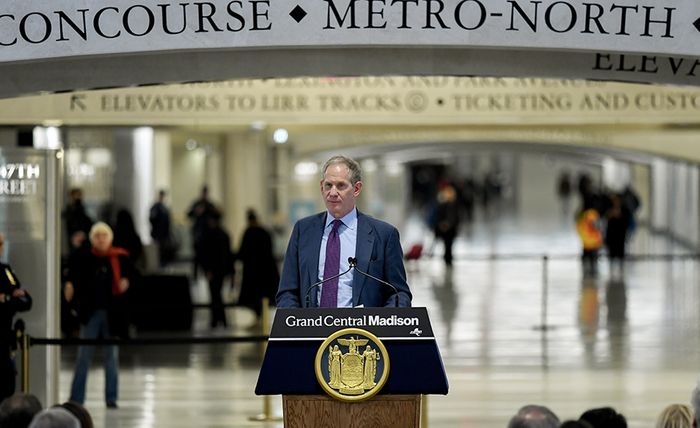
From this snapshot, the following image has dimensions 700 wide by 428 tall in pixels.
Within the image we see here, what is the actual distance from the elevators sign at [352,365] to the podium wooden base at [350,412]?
0.20ft

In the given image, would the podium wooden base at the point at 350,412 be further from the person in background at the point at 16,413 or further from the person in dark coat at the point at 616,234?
the person in dark coat at the point at 616,234

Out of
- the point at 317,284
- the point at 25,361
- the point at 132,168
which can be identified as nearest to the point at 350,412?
the point at 317,284

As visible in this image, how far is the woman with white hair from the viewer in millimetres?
12383

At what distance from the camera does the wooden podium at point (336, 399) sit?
21.8 feet

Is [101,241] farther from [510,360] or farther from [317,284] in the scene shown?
[317,284]

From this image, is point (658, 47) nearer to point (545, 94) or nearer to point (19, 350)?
Answer: point (19, 350)

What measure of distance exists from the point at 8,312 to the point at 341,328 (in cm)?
462

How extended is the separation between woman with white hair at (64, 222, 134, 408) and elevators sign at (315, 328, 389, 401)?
5.97 meters

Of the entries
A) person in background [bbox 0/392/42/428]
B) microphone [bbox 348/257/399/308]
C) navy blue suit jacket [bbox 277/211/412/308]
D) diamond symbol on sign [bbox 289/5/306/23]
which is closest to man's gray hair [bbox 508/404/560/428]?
microphone [bbox 348/257/399/308]

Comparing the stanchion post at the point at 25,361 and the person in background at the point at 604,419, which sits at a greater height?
the person in background at the point at 604,419

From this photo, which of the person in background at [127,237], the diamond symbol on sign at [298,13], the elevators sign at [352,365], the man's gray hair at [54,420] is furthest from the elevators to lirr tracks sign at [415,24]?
the person in background at [127,237]

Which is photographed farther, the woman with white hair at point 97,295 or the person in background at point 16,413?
the woman with white hair at point 97,295

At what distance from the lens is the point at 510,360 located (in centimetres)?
1546

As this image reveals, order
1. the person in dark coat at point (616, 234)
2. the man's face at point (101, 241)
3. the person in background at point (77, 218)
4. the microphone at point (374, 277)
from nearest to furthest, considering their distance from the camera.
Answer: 1. the microphone at point (374, 277)
2. the man's face at point (101, 241)
3. the person in background at point (77, 218)
4. the person in dark coat at point (616, 234)
